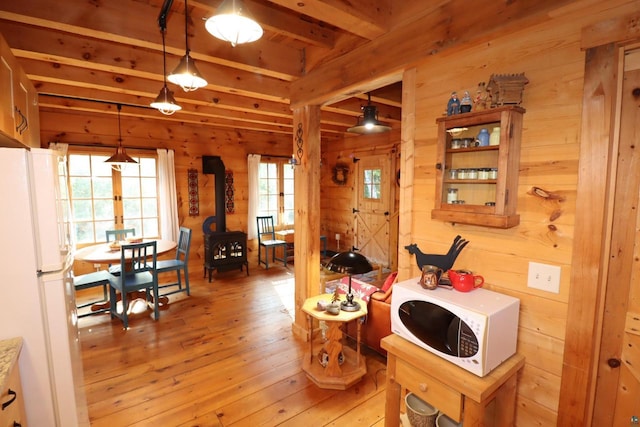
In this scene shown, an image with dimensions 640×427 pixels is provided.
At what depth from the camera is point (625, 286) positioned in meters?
1.25

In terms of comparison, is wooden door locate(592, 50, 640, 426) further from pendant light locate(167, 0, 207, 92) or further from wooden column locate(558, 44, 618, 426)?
pendant light locate(167, 0, 207, 92)

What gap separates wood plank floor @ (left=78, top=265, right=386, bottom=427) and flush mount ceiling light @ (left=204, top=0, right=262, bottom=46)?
2281 mm

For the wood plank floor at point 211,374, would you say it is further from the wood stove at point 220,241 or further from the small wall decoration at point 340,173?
the small wall decoration at point 340,173

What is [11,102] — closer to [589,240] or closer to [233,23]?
[233,23]

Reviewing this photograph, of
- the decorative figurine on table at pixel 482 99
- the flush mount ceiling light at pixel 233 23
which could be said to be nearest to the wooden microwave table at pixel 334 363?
the decorative figurine on table at pixel 482 99

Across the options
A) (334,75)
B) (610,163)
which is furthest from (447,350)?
(334,75)

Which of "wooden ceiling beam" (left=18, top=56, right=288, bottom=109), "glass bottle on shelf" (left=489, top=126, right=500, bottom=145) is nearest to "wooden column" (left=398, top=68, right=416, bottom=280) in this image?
"glass bottle on shelf" (left=489, top=126, right=500, bottom=145)

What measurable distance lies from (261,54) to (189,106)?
1886mm

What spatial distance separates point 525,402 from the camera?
1.49 meters

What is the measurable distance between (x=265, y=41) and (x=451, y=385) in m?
2.69

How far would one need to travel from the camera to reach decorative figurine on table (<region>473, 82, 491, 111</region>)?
4.93ft

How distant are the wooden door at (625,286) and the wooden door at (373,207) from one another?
4321 mm

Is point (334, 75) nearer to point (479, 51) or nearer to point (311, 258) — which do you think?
point (479, 51)

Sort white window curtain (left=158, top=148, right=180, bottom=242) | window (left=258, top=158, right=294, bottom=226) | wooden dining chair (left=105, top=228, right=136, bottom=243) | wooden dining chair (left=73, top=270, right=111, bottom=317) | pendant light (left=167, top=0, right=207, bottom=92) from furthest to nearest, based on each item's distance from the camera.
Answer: window (left=258, top=158, right=294, bottom=226), white window curtain (left=158, top=148, right=180, bottom=242), wooden dining chair (left=105, top=228, right=136, bottom=243), wooden dining chair (left=73, top=270, right=111, bottom=317), pendant light (left=167, top=0, right=207, bottom=92)
